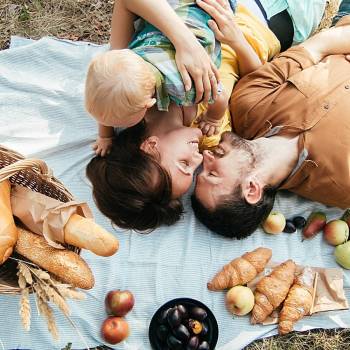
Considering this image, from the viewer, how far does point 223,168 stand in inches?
124

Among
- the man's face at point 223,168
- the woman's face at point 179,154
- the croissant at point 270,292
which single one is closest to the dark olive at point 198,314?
the croissant at point 270,292

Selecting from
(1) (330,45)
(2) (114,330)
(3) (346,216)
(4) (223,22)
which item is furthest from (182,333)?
(1) (330,45)

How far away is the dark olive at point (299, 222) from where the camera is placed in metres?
3.53

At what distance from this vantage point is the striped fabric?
2.73 meters

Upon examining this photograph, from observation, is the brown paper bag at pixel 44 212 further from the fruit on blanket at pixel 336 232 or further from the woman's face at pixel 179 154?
the fruit on blanket at pixel 336 232

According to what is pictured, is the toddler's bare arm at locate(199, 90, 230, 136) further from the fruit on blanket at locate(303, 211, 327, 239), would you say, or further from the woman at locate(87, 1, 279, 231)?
the fruit on blanket at locate(303, 211, 327, 239)

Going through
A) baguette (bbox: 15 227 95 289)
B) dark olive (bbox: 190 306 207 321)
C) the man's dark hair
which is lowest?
dark olive (bbox: 190 306 207 321)

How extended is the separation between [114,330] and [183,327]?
41 cm

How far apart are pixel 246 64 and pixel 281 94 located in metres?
0.30

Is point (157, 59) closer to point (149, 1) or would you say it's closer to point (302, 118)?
point (149, 1)

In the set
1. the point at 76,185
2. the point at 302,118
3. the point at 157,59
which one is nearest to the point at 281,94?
the point at 302,118

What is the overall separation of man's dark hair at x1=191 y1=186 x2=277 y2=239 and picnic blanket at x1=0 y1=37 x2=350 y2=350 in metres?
0.16

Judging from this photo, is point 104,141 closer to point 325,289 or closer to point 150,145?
point 150,145

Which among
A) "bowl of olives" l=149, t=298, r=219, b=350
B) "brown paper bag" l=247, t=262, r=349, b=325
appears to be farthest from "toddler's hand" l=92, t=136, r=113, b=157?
"brown paper bag" l=247, t=262, r=349, b=325
